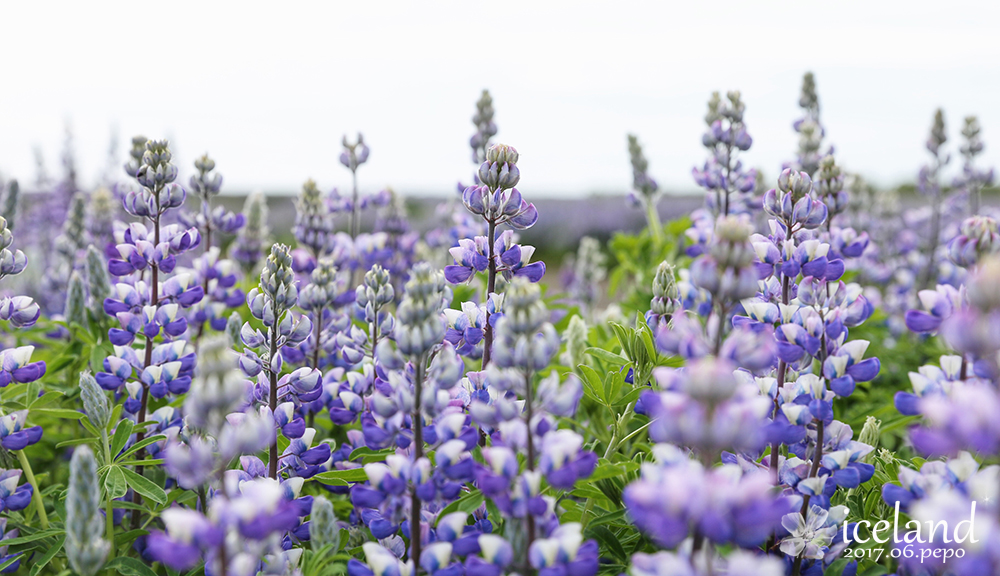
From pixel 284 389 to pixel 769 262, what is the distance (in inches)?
57.8

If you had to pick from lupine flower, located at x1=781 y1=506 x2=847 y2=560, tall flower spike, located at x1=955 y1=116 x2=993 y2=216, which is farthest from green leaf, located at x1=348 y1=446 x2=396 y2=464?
tall flower spike, located at x1=955 y1=116 x2=993 y2=216

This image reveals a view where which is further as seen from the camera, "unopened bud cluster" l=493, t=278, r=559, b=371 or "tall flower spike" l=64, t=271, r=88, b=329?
"tall flower spike" l=64, t=271, r=88, b=329

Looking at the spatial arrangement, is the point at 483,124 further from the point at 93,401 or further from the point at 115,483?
the point at 115,483

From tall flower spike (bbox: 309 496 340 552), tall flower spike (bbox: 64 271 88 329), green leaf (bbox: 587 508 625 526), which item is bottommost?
green leaf (bbox: 587 508 625 526)

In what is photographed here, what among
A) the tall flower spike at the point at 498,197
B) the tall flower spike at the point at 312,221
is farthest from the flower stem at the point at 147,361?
the tall flower spike at the point at 498,197

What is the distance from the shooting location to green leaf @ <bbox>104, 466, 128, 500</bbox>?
2.02 metres

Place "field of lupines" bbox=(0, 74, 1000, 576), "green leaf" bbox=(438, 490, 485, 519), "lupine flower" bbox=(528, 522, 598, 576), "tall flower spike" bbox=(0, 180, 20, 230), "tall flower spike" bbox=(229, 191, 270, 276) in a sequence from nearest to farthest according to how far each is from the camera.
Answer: "field of lupines" bbox=(0, 74, 1000, 576)
"lupine flower" bbox=(528, 522, 598, 576)
"green leaf" bbox=(438, 490, 485, 519)
"tall flower spike" bbox=(0, 180, 20, 230)
"tall flower spike" bbox=(229, 191, 270, 276)

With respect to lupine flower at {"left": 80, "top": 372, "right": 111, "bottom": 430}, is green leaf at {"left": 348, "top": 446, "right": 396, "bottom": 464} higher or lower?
lower

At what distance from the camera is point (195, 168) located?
3.27 meters

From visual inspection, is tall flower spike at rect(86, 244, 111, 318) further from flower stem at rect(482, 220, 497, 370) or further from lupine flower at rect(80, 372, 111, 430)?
flower stem at rect(482, 220, 497, 370)

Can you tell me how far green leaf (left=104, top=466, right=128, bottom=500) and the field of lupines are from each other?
1 centimetres

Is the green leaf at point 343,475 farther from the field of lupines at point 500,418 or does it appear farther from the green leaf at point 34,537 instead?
the green leaf at point 34,537

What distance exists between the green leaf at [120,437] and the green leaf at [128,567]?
1.08ft

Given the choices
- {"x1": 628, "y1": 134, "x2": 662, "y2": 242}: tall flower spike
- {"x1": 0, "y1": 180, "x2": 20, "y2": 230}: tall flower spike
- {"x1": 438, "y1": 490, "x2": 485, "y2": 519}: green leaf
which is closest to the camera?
{"x1": 438, "y1": 490, "x2": 485, "y2": 519}: green leaf
